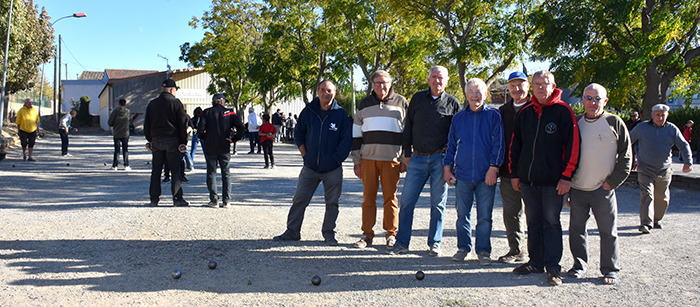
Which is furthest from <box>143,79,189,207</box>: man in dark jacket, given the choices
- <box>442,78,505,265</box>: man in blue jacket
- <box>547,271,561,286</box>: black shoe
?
<box>547,271,561,286</box>: black shoe

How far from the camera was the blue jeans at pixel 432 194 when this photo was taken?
18.0 ft

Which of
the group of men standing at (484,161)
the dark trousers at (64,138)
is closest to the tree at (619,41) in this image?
the group of men standing at (484,161)

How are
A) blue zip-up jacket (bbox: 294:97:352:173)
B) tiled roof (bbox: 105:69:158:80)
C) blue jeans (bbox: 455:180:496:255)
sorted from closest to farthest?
blue jeans (bbox: 455:180:496:255)
blue zip-up jacket (bbox: 294:97:352:173)
tiled roof (bbox: 105:69:158:80)

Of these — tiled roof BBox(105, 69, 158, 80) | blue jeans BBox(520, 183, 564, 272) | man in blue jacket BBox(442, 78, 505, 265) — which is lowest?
blue jeans BBox(520, 183, 564, 272)

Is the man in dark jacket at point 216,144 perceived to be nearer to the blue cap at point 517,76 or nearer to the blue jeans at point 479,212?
the blue jeans at point 479,212

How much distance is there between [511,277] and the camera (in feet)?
15.5

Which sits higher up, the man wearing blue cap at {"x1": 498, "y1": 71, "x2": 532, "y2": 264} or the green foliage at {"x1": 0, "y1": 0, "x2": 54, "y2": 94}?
the green foliage at {"x1": 0, "y1": 0, "x2": 54, "y2": 94}

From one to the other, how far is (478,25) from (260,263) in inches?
528

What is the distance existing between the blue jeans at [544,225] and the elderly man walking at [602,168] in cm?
24

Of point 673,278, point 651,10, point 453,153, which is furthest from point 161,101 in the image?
point 651,10

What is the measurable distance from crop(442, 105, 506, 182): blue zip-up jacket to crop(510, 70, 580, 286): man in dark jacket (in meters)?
0.20

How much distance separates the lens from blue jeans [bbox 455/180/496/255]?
5188mm

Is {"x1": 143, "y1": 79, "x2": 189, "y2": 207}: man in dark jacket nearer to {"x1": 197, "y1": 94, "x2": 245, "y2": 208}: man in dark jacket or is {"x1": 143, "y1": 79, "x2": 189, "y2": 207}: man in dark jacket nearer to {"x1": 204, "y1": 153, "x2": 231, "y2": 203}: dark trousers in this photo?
{"x1": 197, "y1": 94, "x2": 245, "y2": 208}: man in dark jacket

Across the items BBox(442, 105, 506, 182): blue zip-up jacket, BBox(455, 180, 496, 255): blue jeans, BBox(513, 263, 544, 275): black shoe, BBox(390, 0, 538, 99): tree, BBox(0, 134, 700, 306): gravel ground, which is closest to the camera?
BBox(0, 134, 700, 306): gravel ground
